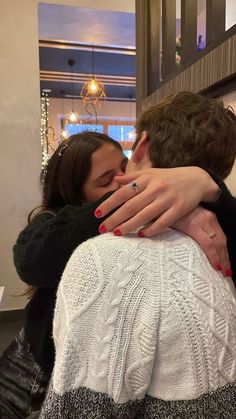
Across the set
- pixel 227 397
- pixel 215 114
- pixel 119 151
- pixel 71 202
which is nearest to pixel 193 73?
pixel 119 151

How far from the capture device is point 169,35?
6.61ft

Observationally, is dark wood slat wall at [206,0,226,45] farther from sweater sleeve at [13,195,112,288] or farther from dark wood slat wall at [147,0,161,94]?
sweater sleeve at [13,195,112,288]

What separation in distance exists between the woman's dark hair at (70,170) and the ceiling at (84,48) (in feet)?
9.81

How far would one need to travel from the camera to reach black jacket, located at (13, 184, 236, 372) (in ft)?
2.74

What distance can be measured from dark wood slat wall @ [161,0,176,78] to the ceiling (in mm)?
2110

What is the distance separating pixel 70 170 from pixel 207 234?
0.65 meters

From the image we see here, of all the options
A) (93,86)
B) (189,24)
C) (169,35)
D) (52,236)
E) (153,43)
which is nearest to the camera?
(52,236)

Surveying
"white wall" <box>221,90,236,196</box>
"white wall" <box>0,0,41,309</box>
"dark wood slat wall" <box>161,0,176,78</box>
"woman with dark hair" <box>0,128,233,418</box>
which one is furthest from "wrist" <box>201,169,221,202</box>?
"white wall" <box>0,0,41,309</box>

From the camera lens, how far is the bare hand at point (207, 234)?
27.0 inches

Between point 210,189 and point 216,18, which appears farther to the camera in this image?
point 216,18

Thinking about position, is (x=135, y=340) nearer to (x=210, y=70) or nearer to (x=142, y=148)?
(x=142, y=148)

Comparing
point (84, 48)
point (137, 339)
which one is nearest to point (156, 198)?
point (137, 339)

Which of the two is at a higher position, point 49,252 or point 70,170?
point 70,170

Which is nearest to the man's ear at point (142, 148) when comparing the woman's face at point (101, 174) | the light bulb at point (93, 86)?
the woman's face at point (101, 174)
